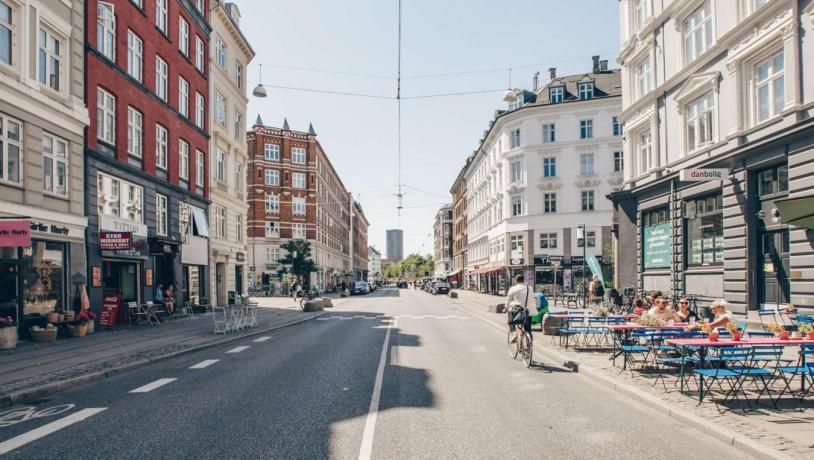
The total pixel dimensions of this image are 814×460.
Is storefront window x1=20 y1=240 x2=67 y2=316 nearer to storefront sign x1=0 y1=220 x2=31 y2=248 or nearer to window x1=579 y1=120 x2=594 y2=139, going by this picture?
storefront sign x1=0 y1=220 x2=31 y2=248

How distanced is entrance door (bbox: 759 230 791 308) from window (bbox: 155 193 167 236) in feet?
75.5

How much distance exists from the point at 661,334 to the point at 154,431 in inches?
307

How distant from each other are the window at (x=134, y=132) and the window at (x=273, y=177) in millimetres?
45658

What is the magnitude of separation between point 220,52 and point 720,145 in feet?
93.7

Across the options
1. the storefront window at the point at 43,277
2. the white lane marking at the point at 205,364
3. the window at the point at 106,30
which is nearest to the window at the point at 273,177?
the window at the point at 106,30

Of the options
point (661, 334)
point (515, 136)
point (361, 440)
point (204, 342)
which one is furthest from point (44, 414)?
point (515, 136)

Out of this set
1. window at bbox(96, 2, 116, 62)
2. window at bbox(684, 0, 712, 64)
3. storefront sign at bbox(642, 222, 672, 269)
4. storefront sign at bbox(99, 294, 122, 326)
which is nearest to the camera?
storefront sign at bbox(99, 294, 122, 326)

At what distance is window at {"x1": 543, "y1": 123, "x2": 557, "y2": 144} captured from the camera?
5094cm

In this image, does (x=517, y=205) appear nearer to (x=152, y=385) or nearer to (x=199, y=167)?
(x=199, y=167)

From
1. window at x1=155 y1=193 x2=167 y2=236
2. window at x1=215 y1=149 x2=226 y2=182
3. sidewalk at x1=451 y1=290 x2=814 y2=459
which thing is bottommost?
sidewalk at x1=451 y1=290 x2=814 y2=459

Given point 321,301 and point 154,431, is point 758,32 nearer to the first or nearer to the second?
point 154,431

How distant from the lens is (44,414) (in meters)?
7.66

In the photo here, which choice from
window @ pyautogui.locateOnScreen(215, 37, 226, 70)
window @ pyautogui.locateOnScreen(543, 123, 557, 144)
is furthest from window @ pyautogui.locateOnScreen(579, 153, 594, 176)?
window @ pyautogui.locateOnScreen(215, 37, 226, 70)

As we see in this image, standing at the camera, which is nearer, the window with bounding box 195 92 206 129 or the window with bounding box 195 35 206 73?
the window with bounding box 195 92 206 129
